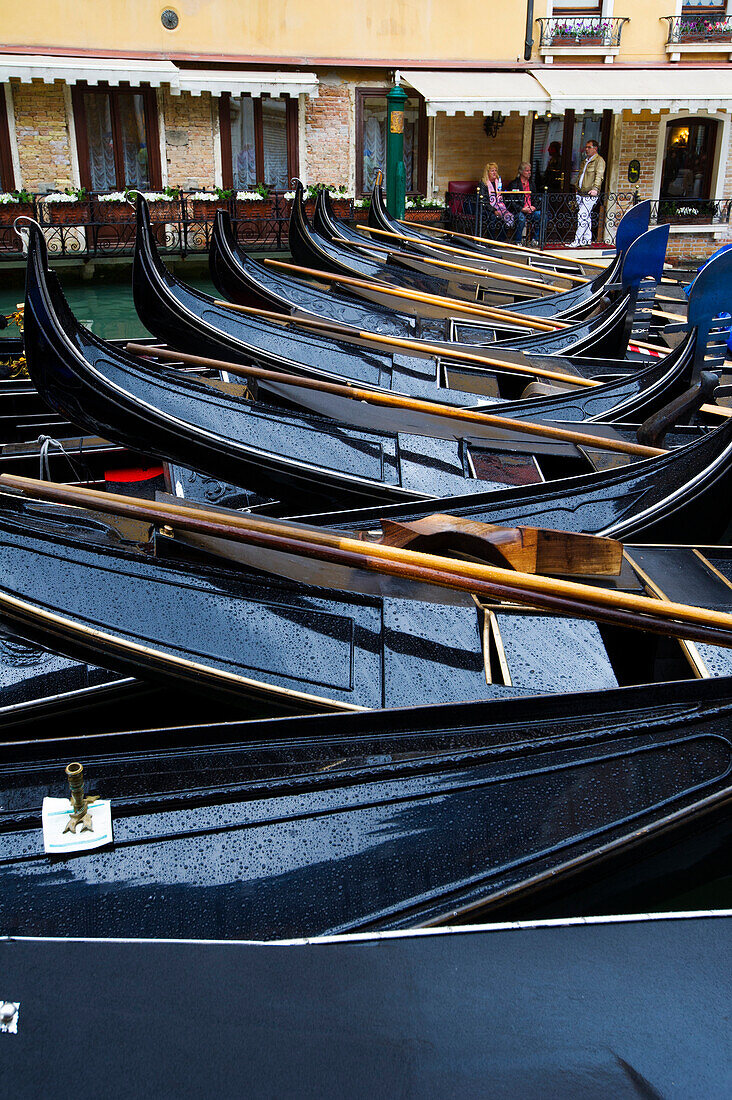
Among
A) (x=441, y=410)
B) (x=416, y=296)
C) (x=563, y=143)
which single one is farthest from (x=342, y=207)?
(x=441, y=410)

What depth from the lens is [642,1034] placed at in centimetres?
70

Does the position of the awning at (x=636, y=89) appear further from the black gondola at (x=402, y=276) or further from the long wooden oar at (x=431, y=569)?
the long wooden oar at (x=431, y=569)

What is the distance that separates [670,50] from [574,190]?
148 cm

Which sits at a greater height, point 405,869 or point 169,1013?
point 169,1013

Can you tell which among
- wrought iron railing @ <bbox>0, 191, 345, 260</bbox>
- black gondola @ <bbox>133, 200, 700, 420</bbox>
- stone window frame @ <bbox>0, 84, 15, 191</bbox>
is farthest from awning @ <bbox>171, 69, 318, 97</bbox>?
black gondola @ <bbox>133, 200, 700, 420</bbox>

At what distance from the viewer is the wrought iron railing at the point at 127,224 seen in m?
7.32

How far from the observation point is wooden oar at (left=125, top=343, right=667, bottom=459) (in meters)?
2.40

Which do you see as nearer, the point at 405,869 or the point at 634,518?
the point at 405,869

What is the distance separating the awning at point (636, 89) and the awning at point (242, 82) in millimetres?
2140

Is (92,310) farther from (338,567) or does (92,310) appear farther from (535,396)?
(338,567)

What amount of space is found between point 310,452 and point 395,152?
5.10 meters

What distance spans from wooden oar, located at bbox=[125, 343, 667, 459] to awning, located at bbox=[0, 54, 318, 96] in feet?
18.6

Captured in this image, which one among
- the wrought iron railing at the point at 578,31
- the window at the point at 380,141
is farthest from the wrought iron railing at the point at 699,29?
the window at the point at 380,141

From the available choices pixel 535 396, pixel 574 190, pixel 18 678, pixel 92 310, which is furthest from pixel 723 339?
pixel 574 190
